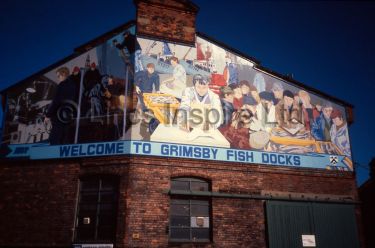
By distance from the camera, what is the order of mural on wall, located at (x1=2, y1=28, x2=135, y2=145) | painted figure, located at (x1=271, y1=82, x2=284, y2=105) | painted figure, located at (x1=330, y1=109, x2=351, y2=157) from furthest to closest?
painted figure, located at (x1=330, y1=109, x2=351, y2=157) < painted figure, located at (x1=271, y1=82, x2=284, y2=105) < mural on wall, located at (x1=2, y1=28, x2=135, y2=145)

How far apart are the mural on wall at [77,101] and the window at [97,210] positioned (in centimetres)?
154

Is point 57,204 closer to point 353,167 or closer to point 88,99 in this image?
point 88,99

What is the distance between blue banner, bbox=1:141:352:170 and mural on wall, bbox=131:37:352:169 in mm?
222

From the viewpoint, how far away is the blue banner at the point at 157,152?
37.3ft

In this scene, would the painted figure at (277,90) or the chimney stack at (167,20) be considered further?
the painted figure at (277,90)

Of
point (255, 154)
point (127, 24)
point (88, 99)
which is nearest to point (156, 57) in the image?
point (127, 24)

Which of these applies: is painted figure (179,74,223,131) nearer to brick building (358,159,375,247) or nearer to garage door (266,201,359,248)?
garage door (266,201,359,248)

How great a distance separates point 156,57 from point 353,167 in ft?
30.6

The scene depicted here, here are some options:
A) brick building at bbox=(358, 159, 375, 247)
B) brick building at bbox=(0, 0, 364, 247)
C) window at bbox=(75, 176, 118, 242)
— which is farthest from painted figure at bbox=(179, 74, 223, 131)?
brick building at bbox=(358, 159, 375, 247)

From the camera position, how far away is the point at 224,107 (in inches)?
509

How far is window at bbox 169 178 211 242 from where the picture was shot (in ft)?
36.6

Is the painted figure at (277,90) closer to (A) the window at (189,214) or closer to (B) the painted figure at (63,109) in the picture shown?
(A) the window at (189,214)

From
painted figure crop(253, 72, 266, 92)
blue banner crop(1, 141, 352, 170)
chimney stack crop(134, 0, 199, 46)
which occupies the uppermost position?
chimney stack crop(134, 0, 199, 46)

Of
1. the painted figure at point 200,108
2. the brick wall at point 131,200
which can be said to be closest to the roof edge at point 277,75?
the painted figure at point 200,108
